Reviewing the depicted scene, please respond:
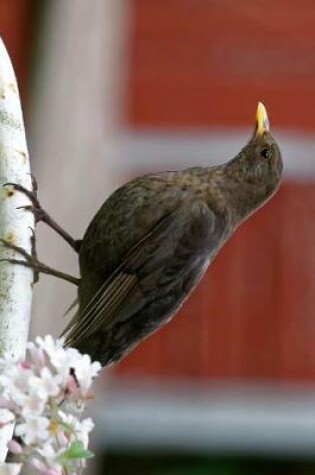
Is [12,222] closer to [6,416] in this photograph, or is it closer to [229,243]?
[6,416]

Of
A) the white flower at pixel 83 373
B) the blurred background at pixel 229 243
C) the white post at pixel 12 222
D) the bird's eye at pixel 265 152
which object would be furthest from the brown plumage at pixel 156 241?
the blurred background at pixel 229 243

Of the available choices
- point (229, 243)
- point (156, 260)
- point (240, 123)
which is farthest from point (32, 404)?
point (229, 243)

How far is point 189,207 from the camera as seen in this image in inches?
114

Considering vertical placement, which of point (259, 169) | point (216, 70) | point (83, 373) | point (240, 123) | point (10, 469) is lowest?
point (10, 469)

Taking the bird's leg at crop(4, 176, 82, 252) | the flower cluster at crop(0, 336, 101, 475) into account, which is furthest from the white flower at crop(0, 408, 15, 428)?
the bird's leg at crop(4, 176, 82, 252)

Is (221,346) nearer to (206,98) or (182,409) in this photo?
(182,409)

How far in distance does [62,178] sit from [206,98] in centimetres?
172

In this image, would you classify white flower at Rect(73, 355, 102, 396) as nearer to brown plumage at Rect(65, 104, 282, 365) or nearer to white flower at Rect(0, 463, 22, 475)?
white flower at Rect(0, 463, 22, 475)

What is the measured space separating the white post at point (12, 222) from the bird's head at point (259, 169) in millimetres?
877

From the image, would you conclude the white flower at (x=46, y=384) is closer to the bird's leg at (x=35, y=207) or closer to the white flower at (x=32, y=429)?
the white flower at (x=32, y=429)

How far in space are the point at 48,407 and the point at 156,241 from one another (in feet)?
3.45

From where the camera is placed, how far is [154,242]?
2836 mm

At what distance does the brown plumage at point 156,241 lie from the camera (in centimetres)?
270

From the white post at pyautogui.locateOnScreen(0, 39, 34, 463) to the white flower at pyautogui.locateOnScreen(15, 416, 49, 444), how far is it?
17 cm
